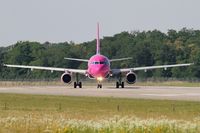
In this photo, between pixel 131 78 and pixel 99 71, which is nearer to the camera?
pixel 99 71

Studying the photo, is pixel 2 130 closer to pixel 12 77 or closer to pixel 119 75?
pixel 119 75

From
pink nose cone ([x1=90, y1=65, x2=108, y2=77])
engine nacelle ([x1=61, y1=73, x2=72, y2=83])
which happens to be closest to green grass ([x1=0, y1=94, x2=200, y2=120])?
pink nose cone ([x1=90, y1=65, x2=108, y2=77])

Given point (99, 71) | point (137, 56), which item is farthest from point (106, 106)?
point (137, 56)

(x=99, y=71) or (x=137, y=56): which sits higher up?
(x=137, y=56)

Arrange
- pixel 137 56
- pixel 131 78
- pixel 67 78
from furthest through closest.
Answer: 1. pixel 137 56
2. pixel 67 78
3. pixel 131 78

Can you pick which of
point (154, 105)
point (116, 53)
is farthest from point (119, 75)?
point (116, 53)

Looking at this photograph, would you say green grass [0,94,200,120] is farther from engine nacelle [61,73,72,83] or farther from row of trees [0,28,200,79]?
row of trees [0,28,200,79]

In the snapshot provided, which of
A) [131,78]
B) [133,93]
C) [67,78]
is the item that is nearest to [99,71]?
[131,78]

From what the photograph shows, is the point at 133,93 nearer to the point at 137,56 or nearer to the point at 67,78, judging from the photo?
the point at 67,78

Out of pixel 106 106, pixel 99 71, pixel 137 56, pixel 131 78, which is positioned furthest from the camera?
pixel 137 56

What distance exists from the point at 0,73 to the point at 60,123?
160744 mm

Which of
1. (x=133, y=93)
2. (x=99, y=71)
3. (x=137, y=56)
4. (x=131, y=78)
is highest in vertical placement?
(x=137, y=56)

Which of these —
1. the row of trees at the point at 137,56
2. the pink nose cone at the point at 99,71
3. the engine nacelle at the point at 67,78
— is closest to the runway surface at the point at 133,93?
the pink nose cone at the point at 99,71

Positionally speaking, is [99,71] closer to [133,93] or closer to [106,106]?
[133,93]
